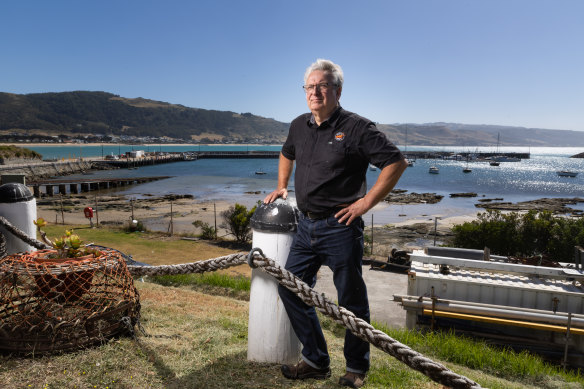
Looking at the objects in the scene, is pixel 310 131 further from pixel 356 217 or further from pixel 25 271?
pixel 25 271

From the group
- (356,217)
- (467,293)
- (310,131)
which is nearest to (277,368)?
(356,217)

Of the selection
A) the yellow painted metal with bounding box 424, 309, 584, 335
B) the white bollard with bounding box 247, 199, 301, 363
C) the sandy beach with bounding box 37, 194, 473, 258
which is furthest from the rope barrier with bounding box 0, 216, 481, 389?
the sandy beach with bounding box 37, 194, 473, 258

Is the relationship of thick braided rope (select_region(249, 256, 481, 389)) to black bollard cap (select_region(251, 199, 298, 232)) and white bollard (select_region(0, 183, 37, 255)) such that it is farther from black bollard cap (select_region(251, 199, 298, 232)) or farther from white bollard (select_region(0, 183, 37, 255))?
white bollard (select_region(0, 183, 37, 255))

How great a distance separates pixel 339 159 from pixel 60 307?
2.57m

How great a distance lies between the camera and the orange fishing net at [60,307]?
10.3 ft

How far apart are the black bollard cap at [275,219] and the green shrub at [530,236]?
16.8 metres

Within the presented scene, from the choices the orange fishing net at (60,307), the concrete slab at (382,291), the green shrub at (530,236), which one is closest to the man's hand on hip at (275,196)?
the orange fishing net at (60,307)

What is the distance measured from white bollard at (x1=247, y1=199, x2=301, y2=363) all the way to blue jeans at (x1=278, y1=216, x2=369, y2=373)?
0.08m

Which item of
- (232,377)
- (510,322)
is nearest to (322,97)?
(232,377)

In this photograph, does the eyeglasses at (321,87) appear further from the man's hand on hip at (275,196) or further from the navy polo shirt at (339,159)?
the man's hand on hip at (275,196)

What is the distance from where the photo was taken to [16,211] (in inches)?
199

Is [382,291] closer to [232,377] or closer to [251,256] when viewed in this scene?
[232,377]

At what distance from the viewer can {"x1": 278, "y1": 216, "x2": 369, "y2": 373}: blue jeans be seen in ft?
9.37

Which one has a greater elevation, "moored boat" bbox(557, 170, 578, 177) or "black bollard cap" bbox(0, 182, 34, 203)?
"black bollard cap" bbox(0, 182, 34, 203)
